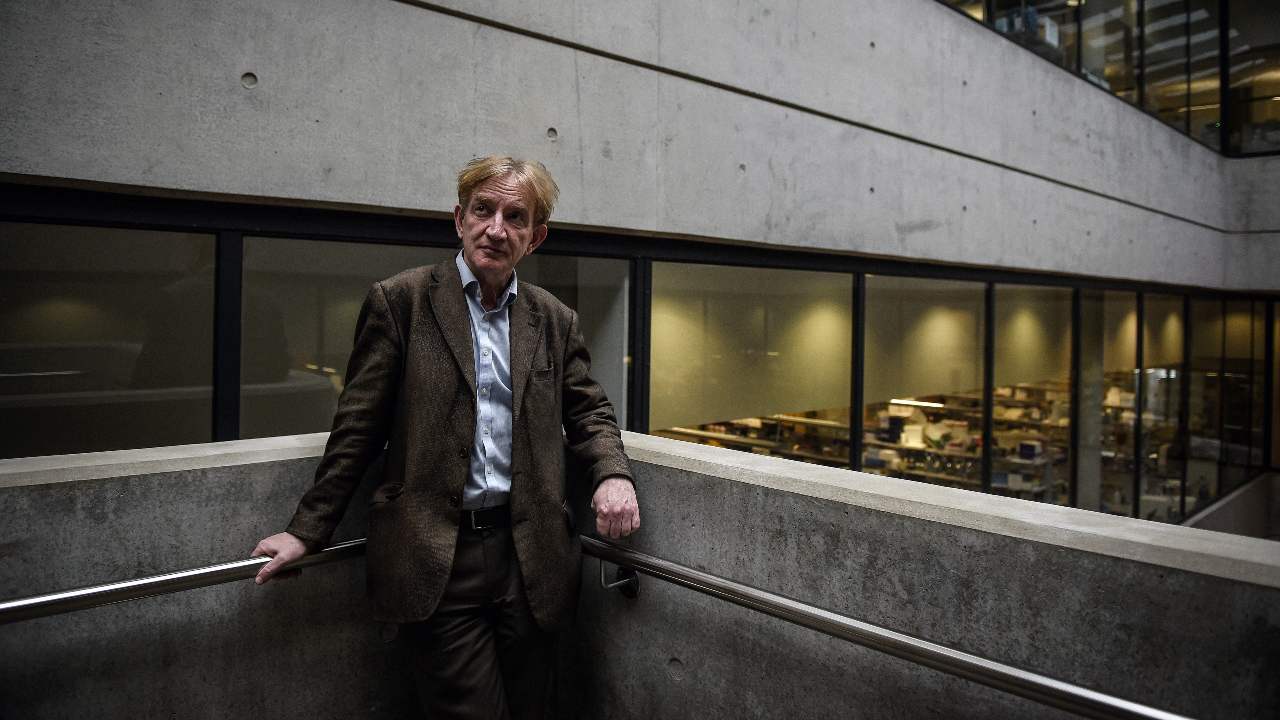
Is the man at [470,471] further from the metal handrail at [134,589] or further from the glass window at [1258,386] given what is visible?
the glass window at [1258,386]

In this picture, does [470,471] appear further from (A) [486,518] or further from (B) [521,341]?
(B) [521,341]

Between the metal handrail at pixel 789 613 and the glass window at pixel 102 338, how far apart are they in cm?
190

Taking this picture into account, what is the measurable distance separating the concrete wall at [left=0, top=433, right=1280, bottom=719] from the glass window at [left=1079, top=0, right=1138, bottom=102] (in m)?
10.1

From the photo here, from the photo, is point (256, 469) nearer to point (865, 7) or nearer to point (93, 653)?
point (93, 653)

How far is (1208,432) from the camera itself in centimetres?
1516

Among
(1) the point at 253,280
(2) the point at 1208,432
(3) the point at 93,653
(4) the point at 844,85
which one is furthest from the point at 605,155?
(2) the point at 1208,432

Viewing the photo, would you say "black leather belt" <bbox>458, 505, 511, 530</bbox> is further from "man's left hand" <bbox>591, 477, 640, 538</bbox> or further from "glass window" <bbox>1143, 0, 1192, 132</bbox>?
"glass window" <bbox>1143, 0, 1192, 132</bbox>

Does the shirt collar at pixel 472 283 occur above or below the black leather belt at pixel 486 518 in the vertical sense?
above

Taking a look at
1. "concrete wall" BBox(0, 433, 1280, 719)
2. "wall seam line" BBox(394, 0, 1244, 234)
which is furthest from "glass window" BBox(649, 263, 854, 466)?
"concrete wall" BBox(0, 433, 1280, 719)

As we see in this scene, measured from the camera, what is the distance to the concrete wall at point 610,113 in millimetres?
3307

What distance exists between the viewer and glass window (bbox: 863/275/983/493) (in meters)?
7.48

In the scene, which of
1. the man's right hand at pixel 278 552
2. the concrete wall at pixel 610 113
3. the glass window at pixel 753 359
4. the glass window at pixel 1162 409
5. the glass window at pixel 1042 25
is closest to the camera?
the man's right hand at pixel 278 552

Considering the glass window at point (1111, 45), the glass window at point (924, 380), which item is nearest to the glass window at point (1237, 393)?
the glass window at point (1111, 45)

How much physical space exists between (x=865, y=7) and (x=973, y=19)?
1.98 metres
